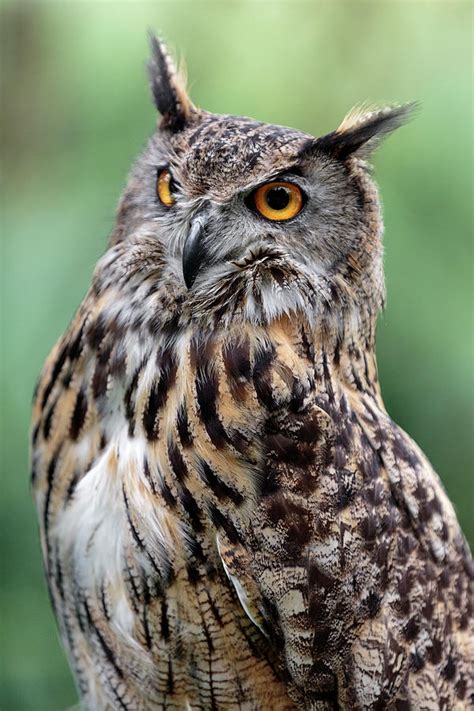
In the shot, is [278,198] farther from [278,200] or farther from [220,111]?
[220,111]

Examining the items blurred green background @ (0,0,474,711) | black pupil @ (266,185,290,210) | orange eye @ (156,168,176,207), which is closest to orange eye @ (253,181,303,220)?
black pupil @ (266,185,290,210)

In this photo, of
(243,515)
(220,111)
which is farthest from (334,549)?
(220,111)

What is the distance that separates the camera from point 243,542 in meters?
1.24

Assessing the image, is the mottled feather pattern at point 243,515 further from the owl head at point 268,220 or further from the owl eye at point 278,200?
the owl eye at point 278,200

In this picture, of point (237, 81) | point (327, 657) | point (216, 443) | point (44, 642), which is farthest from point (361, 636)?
→ point (237, 81)

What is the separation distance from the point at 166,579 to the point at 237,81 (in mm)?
1397

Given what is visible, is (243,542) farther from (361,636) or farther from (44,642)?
(44,642)

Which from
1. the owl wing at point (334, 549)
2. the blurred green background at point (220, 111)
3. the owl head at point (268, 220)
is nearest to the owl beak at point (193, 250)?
the owl head at point (268, 220)

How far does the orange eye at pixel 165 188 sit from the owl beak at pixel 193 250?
0.32ft

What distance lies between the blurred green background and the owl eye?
2.21ft

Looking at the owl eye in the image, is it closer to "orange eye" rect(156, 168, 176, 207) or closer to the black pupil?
the black pupil

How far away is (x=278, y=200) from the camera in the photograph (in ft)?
4.21

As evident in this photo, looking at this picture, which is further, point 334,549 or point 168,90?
point 168,90

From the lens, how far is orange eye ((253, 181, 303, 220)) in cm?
127
